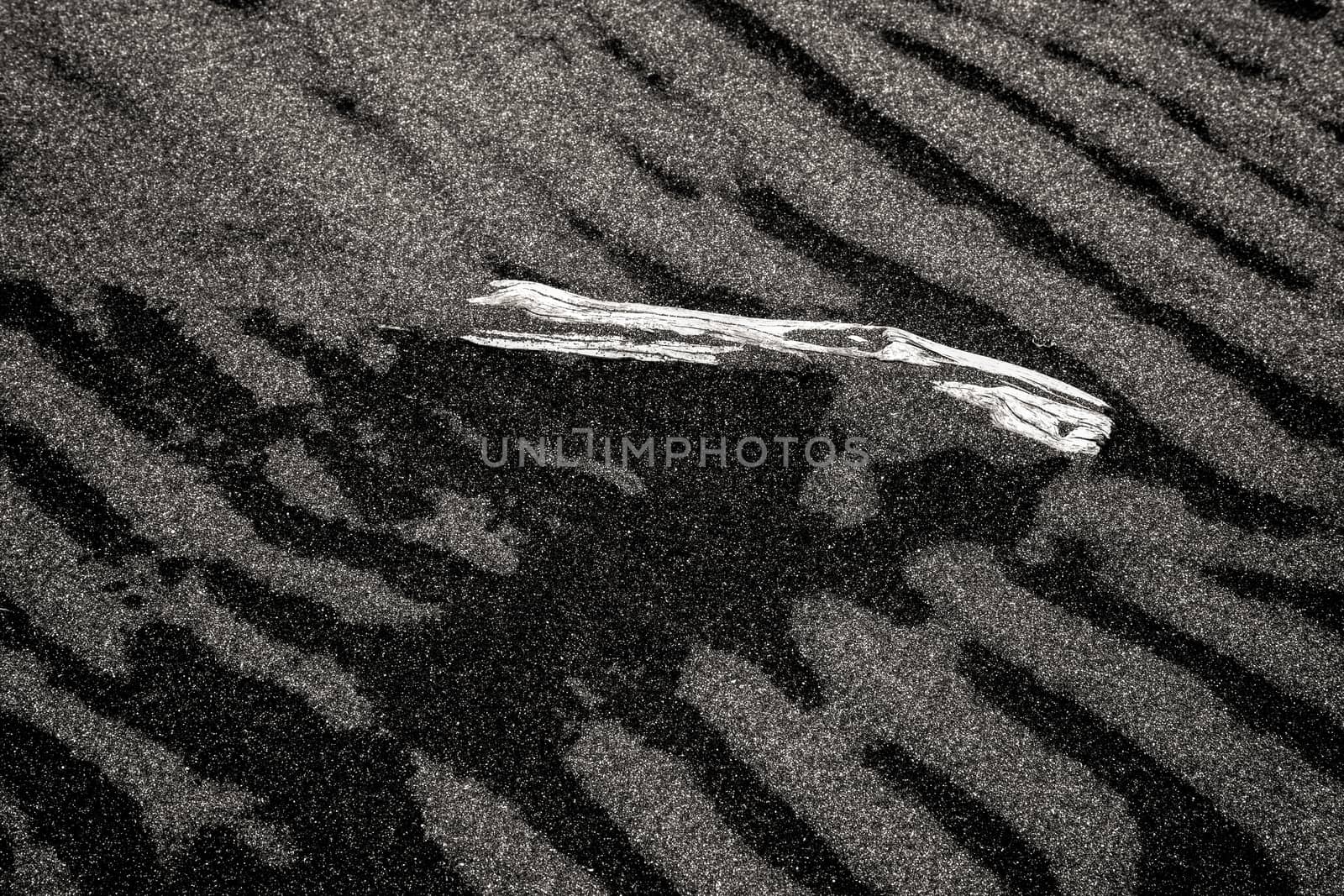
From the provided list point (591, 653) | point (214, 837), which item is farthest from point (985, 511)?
point (214, 837)

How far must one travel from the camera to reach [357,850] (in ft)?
2.59

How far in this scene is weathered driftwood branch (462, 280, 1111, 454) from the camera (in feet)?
2.77

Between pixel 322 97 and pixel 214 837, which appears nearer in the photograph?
pixel 214 837

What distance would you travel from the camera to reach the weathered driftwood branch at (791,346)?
844 mm

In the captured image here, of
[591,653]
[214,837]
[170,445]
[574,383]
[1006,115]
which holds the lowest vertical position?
[214,837]

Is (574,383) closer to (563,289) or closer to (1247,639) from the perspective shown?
(563,289)

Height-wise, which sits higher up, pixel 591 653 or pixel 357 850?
pixel 591 653

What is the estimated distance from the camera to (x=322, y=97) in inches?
35.5

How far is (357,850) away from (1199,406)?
35.9 inches

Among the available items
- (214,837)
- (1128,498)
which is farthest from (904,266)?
(214,837)

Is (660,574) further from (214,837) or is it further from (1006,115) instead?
(1006,115)

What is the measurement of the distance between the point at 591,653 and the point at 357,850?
278mm

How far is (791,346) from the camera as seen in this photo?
86 centimetres

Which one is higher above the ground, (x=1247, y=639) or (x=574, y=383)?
(x=574, y=383)
